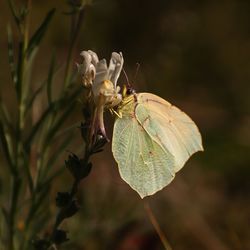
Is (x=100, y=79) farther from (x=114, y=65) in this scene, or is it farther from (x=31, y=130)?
(x=31, y=130)

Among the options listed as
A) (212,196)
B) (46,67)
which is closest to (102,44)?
(46,67)

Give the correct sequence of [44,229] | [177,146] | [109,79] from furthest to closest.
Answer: [44,229] → [177,146] → [109,79]

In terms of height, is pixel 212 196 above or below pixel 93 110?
below

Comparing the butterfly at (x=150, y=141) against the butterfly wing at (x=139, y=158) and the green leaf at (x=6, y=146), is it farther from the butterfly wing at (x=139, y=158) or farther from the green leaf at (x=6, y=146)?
the green leaf at (x=6, y=146)

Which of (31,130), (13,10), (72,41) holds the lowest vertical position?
(31,130)

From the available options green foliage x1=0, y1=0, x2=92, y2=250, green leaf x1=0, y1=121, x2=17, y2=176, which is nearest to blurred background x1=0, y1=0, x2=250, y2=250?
green foliage x1=0, y1=0, x2=92, y2=250

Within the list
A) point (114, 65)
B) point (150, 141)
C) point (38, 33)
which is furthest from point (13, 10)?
point (150, 141)

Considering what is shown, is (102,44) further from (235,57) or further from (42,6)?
(235,57)
